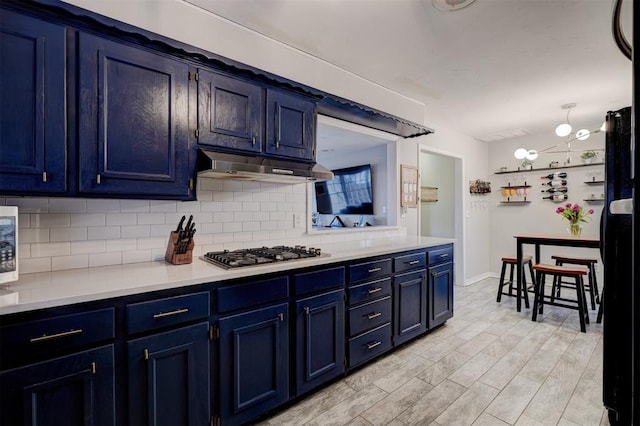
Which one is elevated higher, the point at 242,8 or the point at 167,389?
the point at 242,8

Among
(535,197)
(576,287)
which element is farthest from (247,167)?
(535,197)

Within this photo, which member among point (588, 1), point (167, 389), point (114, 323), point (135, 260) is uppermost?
point (588, 1)

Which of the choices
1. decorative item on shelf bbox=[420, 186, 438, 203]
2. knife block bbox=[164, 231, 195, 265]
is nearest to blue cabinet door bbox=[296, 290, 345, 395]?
knife block bbox=[164, 231, 195, 265]

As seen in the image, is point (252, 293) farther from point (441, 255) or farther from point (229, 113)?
point (441, 255)

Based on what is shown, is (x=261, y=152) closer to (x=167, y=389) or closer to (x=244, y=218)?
(x=244, y=218)

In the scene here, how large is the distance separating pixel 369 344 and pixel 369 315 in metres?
0.24

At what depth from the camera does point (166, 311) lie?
1.48 meters

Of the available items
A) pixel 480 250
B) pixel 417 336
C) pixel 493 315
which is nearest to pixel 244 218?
pixel 417 336

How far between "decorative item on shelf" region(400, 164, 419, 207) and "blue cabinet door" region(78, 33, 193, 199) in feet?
9.38

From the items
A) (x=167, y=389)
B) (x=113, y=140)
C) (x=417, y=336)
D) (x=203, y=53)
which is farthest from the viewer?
(x=417, y=336)

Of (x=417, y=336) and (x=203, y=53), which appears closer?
(x=203, y=53)

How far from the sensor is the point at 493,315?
371cm

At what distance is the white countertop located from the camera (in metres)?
1.23

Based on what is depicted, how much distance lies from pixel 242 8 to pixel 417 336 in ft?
10.6
